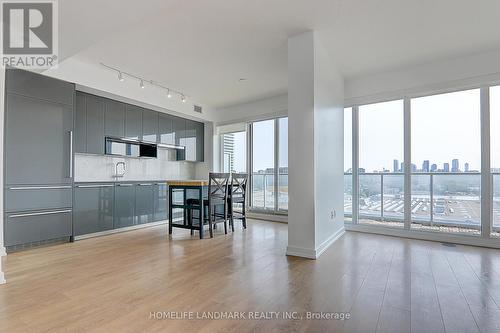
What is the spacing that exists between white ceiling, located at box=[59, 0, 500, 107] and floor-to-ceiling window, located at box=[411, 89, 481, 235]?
2.43 ft

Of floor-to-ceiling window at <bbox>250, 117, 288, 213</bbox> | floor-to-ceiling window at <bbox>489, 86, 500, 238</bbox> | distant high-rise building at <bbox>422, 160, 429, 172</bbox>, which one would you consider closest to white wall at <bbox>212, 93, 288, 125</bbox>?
floor-to-ceiling window at <bbox>250, 117, 288, 213</bbox>

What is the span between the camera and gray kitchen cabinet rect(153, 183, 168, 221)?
5031 mm

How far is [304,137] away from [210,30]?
165 cm

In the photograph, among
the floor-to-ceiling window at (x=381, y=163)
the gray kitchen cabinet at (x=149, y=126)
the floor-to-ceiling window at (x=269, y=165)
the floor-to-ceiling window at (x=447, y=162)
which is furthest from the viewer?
the floor-to-ceiling window at (x=269, y=165)

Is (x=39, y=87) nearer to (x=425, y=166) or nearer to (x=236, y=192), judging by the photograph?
(x=236, y=192)

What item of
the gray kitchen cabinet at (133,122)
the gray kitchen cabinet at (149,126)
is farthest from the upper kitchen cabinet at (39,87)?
the gray kitchen cabinet at (149,126)

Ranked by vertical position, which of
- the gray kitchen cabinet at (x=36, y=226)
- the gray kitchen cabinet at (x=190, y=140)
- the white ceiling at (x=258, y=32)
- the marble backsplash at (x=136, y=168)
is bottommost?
the gray kitchen cabinet at (x=36, y=226)

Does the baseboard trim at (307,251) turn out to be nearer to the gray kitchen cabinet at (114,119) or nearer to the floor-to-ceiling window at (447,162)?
the floor-to-ceiling window at (447,162)

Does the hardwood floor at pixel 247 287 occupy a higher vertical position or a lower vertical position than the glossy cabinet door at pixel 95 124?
lower

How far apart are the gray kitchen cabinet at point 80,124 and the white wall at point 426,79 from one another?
14.3ft

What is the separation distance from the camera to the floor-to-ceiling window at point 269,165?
5.61m

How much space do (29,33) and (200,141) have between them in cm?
394

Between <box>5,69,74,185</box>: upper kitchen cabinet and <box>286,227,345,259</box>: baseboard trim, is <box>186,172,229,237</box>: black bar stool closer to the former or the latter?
<box>286,227,345,259</box>: baseboard trim

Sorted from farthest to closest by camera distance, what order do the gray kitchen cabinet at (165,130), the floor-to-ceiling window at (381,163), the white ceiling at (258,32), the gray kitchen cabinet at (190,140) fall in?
the gray kitchen cabinet at (190,140), the gray kitchen cabinet at (165,130), the floor-to-ceiling window at (381,163), the white ceiling at (258,32)
